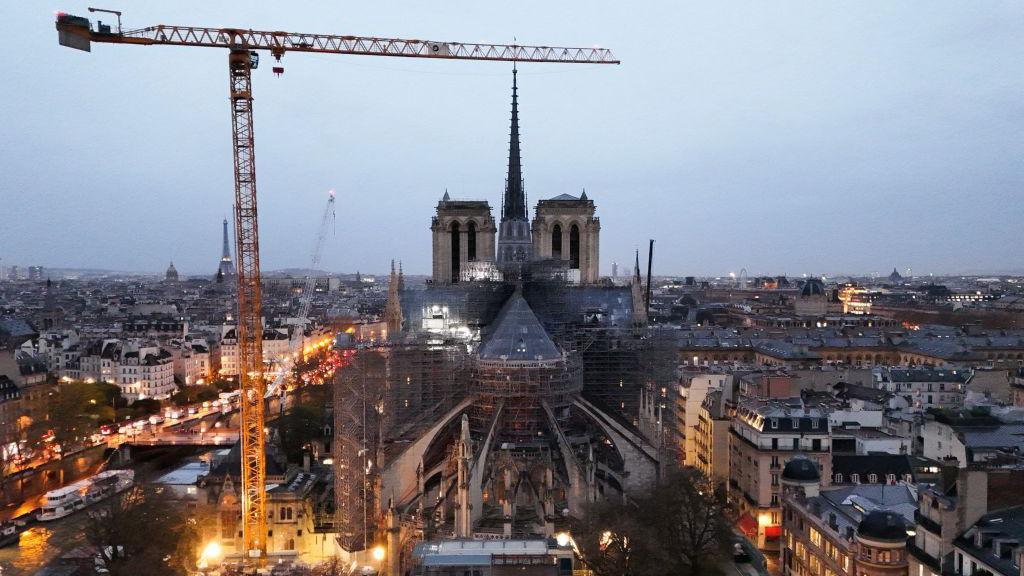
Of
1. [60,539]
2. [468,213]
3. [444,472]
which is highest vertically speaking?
[468,213]

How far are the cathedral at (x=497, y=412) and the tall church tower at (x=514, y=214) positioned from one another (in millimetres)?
4725

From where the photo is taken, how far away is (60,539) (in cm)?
4406

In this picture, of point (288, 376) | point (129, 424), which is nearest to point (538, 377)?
point (129, 424)

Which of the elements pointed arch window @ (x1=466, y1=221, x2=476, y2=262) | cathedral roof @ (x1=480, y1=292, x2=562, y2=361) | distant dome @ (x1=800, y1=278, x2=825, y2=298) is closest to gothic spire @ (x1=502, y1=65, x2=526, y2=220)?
pointed arch window @ (x1=466, y1=221, x2=476, y2=262)

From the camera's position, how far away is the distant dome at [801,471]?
40688 mm

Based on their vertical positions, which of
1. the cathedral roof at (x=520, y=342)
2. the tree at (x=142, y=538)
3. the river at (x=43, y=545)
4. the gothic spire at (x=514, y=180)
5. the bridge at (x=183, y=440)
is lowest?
the river at (x=43, y=545)

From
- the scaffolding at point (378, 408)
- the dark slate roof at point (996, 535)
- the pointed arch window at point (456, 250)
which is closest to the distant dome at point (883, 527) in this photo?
the dark slate roof at point (996, 535)

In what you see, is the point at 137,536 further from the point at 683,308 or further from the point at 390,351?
the point at 683,308

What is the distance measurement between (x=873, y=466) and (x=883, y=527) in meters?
12.3

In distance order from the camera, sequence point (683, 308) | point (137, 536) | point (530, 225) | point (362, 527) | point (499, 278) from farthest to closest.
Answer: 1. point (683, 308)
2. point (530, 225)
3. point (499, 278)
4. point (362, 527)
5. point (137, 536)

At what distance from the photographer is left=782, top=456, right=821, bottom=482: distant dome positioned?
133 ft

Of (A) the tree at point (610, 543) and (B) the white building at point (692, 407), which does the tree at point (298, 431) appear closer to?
(B) the white building at point (692, 407)

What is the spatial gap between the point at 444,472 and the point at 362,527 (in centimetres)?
452

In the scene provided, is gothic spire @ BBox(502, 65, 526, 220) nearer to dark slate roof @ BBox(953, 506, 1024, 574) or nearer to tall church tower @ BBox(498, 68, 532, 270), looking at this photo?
tall church tower @ BBox(498, 68, 532, 270)
